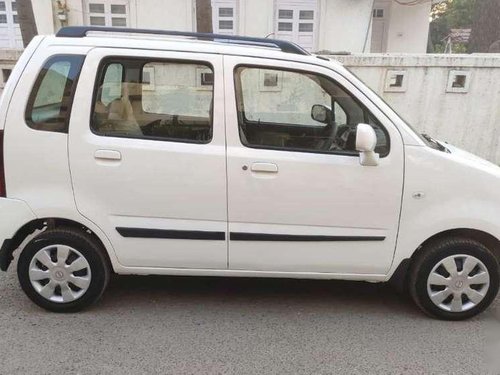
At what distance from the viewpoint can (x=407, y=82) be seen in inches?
284

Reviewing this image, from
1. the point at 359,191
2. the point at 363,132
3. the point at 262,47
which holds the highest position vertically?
the point at 262,47

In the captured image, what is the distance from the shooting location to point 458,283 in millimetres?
3326

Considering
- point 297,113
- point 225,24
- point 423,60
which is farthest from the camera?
point 225,24

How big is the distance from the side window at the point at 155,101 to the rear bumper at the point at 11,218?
2.40 ft

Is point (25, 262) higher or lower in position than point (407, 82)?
lower

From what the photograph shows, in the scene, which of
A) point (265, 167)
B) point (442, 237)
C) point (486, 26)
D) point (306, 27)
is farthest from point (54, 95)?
point (306, 27)

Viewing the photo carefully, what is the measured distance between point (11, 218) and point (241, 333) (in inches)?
69.0

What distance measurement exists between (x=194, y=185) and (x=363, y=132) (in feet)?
3.77

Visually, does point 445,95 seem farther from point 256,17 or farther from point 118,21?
point 118,21

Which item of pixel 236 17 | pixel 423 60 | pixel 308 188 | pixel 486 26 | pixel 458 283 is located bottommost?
pixel 458 283

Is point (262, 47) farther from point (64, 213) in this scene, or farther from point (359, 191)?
point (64, 213)

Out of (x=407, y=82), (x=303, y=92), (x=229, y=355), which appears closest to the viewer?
(x=229, y=355)

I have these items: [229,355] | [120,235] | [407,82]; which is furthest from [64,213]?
[407,82]

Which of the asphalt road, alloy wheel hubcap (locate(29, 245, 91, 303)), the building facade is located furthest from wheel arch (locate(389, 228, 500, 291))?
the building facade
